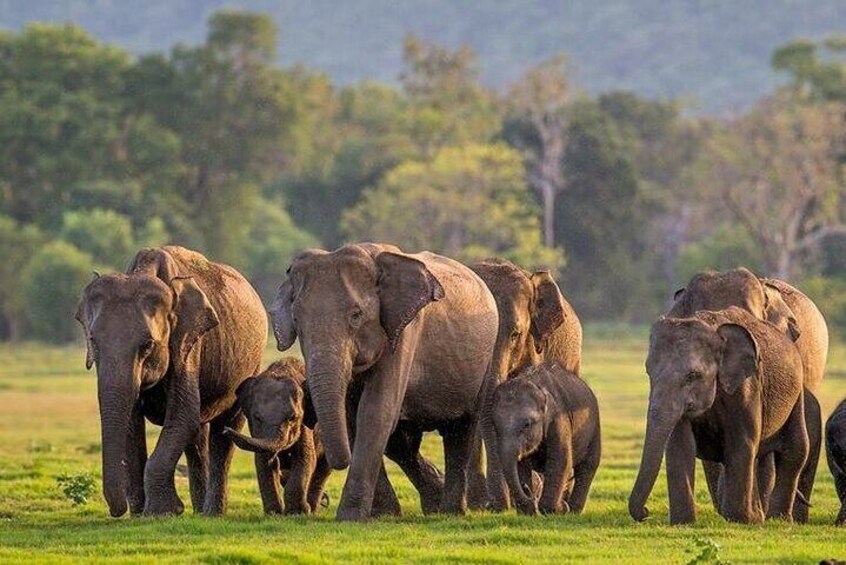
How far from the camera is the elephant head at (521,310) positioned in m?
18.9

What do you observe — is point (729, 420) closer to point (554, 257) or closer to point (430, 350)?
point (430, 350)

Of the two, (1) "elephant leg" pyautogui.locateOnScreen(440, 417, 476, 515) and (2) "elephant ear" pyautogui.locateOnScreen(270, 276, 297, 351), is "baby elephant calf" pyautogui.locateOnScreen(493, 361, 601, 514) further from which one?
(2) "elephant ear" pyautogui.locateOnScreen(270, 276, 297, 351)

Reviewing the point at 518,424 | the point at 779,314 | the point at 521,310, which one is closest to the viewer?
the point at 518,424

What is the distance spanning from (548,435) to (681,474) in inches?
65.2

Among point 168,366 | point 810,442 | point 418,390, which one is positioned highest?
point 168,366

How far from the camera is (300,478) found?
17.5 meters

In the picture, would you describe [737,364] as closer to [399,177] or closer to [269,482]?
[269,482]

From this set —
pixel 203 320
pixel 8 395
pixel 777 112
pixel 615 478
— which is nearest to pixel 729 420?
pixel 203 320

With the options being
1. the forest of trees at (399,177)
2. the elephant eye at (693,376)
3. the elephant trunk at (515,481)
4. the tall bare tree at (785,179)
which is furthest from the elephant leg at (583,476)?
the tall bare tree at (785,179)

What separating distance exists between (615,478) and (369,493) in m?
7.50

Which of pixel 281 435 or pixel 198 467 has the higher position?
pixel 281 435

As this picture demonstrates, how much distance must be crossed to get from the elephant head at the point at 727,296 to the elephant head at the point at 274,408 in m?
3.23

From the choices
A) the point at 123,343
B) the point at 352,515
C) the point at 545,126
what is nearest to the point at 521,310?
the point at 352,515

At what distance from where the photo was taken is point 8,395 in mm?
41656
